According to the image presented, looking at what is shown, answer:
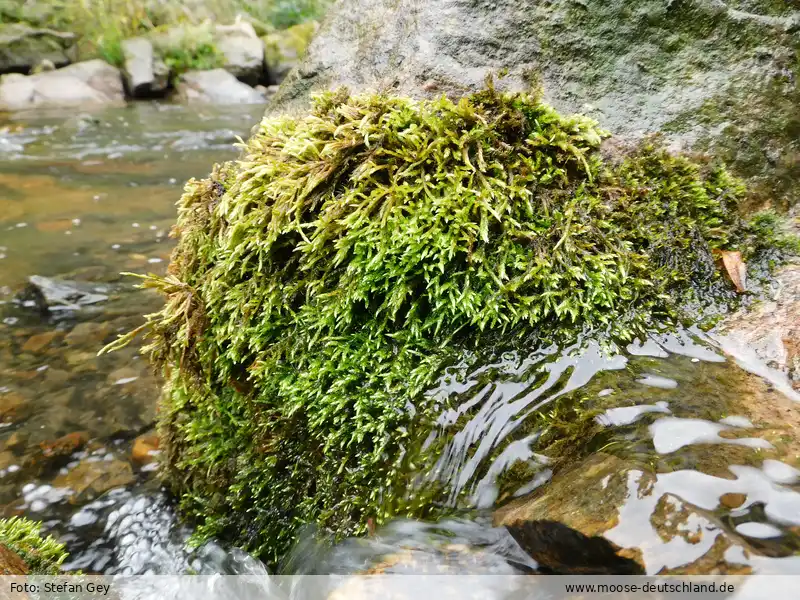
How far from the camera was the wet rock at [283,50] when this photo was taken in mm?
19234

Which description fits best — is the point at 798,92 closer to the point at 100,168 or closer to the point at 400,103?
the point at 400,103

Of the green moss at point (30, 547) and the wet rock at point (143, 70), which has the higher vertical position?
the wet rock at point (143, 70)

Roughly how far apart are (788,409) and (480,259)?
106cm

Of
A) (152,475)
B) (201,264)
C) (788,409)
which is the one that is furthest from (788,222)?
(152,475)

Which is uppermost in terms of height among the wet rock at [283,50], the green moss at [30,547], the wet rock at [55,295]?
the wet rock at [283,50]

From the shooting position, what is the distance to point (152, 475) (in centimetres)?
322

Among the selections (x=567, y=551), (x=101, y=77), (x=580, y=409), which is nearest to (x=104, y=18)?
(x=101, y=77)

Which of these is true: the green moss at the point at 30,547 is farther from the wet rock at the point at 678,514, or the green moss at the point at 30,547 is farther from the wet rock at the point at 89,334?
the wet rock at the point at 89,334

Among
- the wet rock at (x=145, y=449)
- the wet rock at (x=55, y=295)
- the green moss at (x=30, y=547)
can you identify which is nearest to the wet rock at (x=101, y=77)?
the wet rock at (x=55, y=295)

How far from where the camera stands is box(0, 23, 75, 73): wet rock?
1554 centimetres

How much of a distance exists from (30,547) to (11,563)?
0.36m

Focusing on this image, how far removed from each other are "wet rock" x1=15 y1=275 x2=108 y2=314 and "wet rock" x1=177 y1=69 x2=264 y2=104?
1319 centimetres

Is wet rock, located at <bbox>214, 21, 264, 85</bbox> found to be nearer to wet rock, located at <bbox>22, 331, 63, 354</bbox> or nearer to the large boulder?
Answer: wet rock, located at <bbox>22, 331, 63, 354</bbox>

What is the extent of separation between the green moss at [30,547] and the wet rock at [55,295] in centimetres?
304
